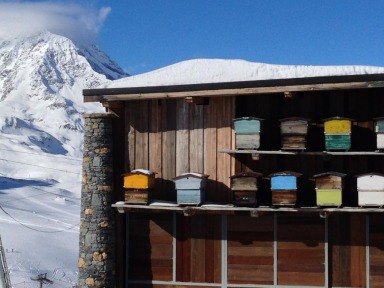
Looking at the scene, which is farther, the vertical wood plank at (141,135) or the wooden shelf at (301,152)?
the vertical wood plank at (141,135)

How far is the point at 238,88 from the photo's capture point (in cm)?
809

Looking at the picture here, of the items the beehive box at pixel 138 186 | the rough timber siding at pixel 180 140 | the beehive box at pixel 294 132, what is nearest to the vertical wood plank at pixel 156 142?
the rough timber siding at pixel 180 140

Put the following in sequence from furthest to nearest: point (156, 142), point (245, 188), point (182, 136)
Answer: point (156, 142)
point (182, 136)
point (245, 188)

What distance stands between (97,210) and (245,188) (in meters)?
2.35

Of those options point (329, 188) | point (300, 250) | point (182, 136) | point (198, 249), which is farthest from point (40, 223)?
point (329, 188)

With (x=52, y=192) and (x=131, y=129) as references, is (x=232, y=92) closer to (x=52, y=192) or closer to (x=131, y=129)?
(x=131, y=129)

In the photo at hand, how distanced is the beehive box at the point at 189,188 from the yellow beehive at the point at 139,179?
415mm

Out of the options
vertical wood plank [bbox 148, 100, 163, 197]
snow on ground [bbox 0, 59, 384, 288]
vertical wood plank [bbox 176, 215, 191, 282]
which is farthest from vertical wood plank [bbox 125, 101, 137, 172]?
vertical wood plank [bbox 176, 215, 191, 282]

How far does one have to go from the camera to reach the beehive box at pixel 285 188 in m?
7.84

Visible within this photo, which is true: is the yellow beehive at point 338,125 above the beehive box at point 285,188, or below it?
above

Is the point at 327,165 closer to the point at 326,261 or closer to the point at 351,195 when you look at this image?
the point at 351,195

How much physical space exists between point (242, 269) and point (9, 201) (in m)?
99.9

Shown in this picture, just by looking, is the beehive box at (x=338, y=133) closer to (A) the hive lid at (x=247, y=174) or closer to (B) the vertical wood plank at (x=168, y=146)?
(A) the hive lid at (x=247, y=174)

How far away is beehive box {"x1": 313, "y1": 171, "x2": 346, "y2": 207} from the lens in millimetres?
7730
